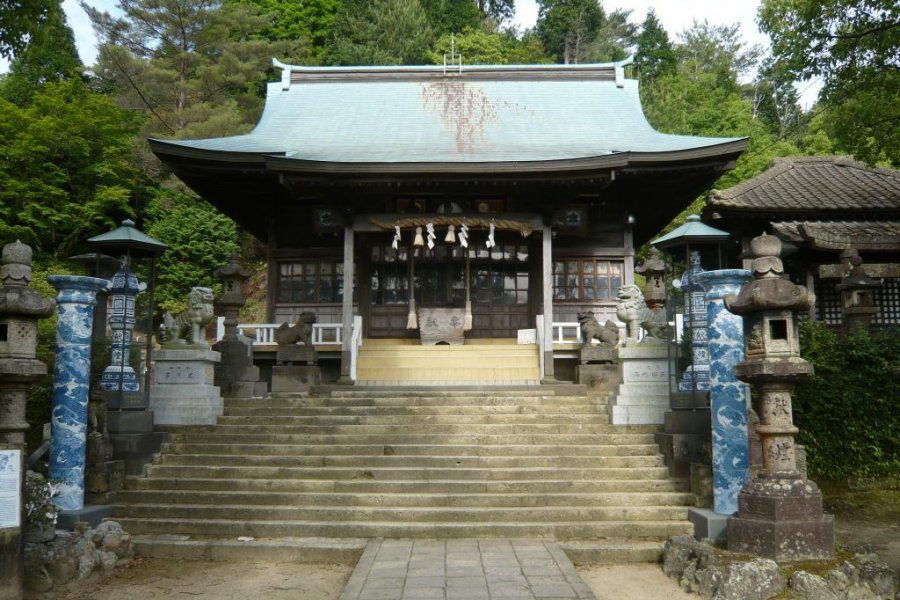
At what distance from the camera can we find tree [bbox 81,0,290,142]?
27.5 m

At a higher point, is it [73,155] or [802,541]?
[73,155]

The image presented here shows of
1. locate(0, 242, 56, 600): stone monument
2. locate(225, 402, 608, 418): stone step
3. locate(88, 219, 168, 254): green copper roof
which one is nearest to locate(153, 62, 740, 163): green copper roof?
locate(88, 219, 168, 254): green copper roof

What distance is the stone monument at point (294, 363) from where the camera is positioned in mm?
11969

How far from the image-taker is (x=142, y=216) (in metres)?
26.4

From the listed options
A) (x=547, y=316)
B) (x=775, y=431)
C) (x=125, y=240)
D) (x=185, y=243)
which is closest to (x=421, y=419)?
(x=547, y=316)

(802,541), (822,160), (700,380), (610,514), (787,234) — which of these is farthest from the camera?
(822,160)

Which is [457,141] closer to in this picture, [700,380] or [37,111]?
[700,380]

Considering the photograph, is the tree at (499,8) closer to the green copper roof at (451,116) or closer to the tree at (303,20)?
the tree at (303,20)

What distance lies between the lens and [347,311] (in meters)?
13.3

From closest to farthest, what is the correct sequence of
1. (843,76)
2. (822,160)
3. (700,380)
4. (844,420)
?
1. (700,380)
2. (844,420)
3. (843,76)
4. (822,160)

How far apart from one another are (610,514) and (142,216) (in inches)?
955

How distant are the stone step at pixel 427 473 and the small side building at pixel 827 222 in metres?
9.01

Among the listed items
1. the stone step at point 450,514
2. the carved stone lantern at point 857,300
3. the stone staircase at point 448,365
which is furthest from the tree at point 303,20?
the stone step at point 450,514

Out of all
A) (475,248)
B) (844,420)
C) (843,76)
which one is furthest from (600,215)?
(844,420)
